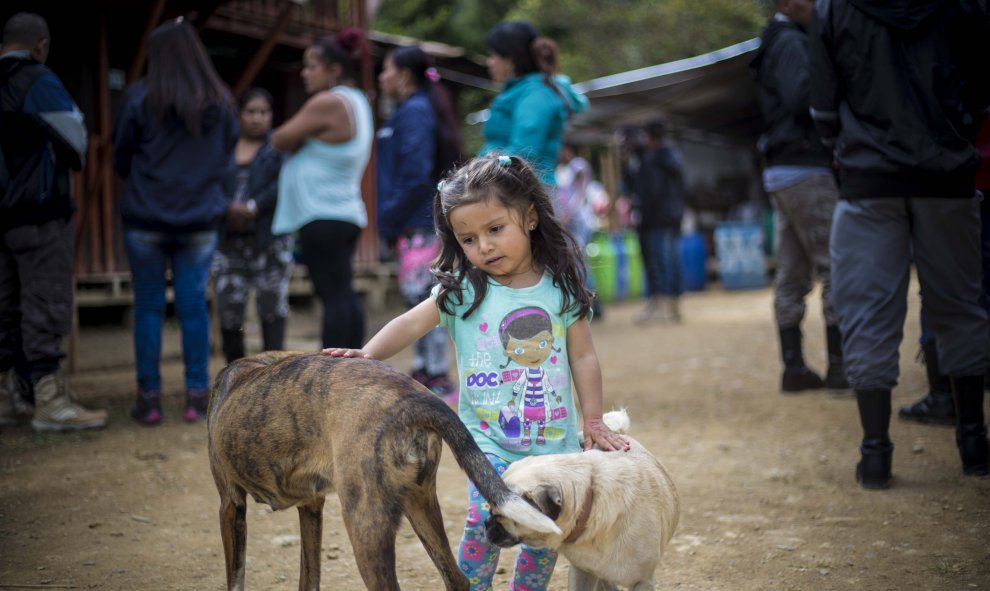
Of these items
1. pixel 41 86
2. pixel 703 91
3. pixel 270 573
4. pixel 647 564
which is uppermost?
pixel 703 91

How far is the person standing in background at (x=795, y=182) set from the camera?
5465mm

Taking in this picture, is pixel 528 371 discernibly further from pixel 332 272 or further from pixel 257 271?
pixel 257 271

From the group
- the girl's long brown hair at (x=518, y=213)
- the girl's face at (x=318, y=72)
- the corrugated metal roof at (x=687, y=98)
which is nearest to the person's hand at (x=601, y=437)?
the girl's long brown hair at (x=518, y=213)

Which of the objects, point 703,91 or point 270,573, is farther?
point 703,91

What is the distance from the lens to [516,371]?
263 cm

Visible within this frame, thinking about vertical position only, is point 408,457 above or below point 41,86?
below

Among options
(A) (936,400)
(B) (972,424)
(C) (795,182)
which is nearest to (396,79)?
(C) (795,182)

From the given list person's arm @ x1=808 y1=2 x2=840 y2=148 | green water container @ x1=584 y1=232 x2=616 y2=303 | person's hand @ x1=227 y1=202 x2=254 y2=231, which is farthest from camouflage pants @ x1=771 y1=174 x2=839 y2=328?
green water container @ x1=584 y1=232 x2=616 y2=303

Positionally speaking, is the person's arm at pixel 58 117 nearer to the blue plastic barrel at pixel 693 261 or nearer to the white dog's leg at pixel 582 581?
the white dog's leg at pixel 582 581

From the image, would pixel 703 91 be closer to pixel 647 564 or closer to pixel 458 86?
pixel 458 86

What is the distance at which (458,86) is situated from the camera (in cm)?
1612

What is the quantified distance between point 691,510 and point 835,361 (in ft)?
7.97

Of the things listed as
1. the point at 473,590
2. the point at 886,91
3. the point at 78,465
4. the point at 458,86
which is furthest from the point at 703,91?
the point at 473,590

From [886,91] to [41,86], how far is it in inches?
166
